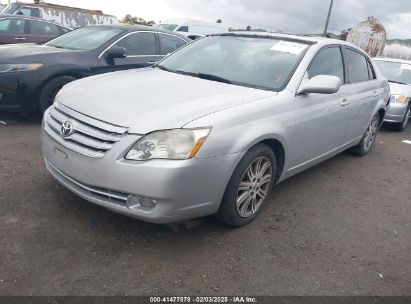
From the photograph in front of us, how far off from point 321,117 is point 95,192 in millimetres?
2332

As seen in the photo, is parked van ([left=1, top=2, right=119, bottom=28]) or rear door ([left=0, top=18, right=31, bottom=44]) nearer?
rear door ([left=0, top=18, right=31, bottom=44])

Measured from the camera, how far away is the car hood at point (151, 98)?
2457 mm

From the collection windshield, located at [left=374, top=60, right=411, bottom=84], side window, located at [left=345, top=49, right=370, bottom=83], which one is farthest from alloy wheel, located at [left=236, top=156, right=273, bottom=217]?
windshield, located at [left=374, top=60, right=411, bottom=84]

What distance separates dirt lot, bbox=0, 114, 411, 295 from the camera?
2322mm

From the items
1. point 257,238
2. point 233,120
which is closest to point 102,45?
point 233,120

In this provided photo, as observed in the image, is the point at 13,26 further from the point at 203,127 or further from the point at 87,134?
the point at 203,127

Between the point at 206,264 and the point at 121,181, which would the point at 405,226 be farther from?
the point at 121,181

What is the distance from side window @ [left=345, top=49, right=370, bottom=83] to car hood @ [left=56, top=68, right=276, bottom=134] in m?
1.85

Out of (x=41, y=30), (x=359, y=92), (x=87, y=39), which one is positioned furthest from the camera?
(x=41, y=30)

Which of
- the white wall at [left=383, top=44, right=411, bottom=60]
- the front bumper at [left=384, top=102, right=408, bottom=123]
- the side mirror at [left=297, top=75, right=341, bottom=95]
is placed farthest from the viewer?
the white wall at [left=383, top=44, right=411, bottom=60]

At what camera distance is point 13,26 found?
935 cm

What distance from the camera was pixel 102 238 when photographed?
2.70m

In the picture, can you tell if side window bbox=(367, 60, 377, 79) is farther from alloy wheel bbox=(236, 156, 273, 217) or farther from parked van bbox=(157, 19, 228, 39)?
parked van bbox=(157, 19, 228, 39)

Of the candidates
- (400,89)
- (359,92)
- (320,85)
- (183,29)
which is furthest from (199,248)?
(183,29)
